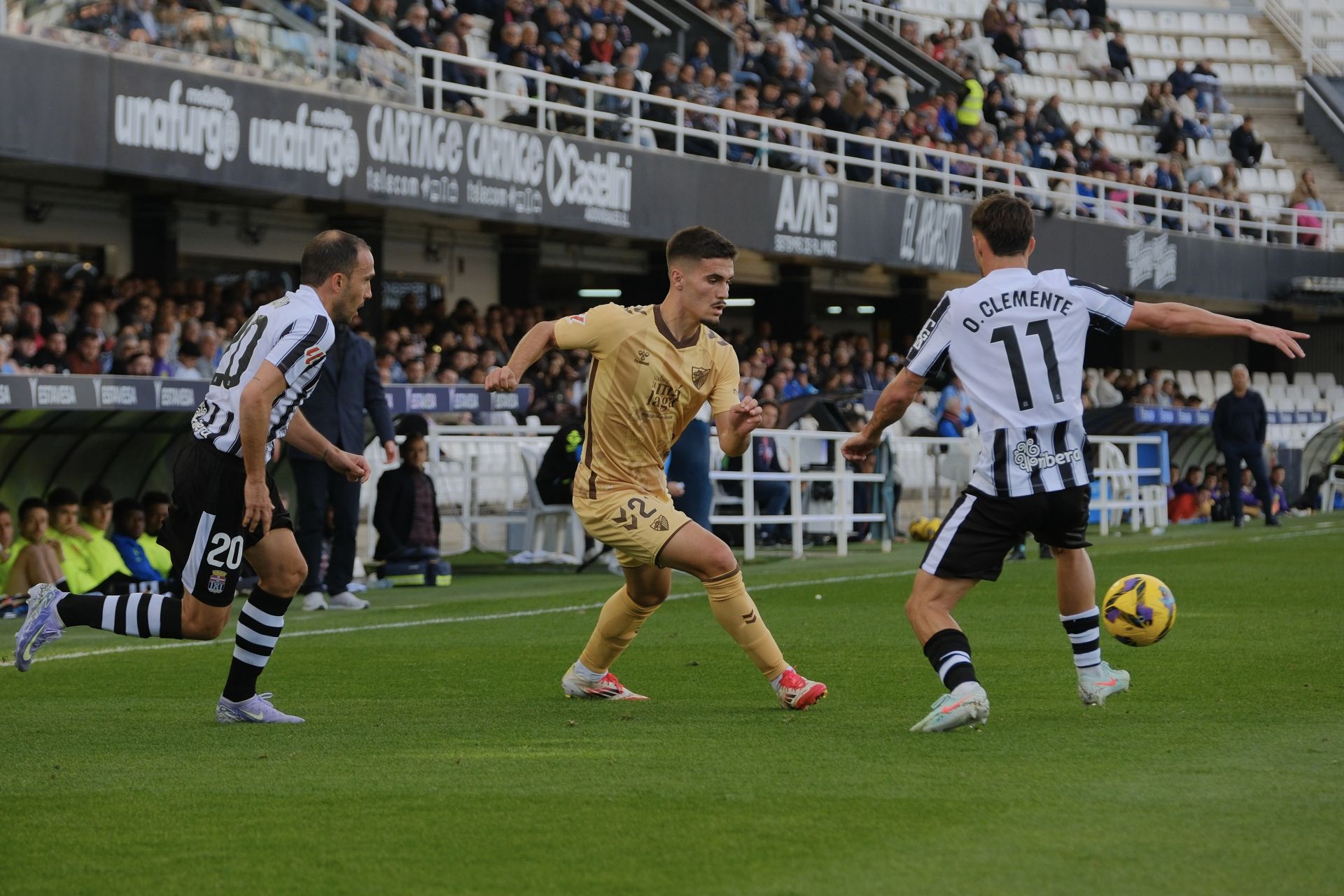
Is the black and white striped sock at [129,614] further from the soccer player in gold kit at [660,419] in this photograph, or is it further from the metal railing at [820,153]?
the metal railing at [820,153]

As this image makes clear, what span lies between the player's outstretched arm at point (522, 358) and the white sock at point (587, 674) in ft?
4.37

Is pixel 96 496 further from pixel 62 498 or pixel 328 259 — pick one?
pixel 328 259

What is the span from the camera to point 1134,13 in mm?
45281

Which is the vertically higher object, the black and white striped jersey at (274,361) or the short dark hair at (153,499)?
the black and white striped jersey at (274,361)

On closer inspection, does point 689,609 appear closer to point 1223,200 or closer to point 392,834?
point 392,834

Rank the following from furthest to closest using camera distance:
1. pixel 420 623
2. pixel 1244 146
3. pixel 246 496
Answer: pixel 1244 146
pixel 420 623
pixel 246 496

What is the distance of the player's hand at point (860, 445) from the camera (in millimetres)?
6559

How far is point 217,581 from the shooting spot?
21.8 feet

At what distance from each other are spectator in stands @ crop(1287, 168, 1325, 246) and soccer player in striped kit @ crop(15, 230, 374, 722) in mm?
36728

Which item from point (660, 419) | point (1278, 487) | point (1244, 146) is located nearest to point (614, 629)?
point (660, 419)

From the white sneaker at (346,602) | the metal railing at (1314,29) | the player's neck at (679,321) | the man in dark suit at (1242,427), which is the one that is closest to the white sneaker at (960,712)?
the player's neck at (679,321)

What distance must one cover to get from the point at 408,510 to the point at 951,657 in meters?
9.13

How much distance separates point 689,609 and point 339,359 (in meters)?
2.97

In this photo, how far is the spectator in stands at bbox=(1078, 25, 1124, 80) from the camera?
41.4 meters
